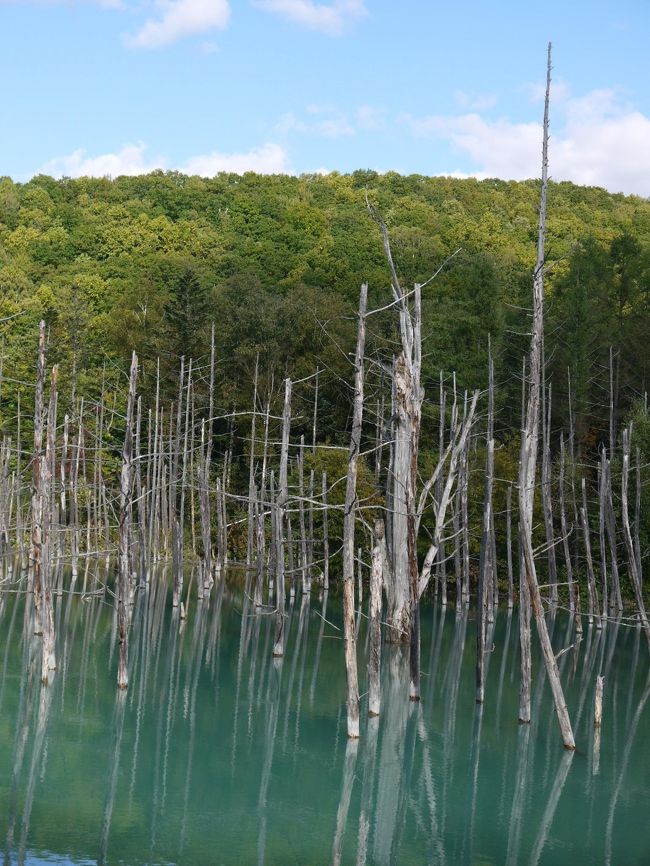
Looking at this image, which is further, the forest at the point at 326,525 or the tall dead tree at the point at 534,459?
the tall dead tree at the point at 534,459

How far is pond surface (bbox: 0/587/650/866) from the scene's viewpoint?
11320mm

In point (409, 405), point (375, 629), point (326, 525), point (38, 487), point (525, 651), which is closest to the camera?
point (375, 629)

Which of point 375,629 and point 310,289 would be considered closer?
point 375,629

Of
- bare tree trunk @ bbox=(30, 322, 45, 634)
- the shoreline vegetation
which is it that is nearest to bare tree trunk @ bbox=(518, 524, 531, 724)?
the shoreline vegetation

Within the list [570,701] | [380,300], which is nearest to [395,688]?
[570,701]

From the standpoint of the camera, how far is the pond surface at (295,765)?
11.3m

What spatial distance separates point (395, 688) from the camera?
19.9m

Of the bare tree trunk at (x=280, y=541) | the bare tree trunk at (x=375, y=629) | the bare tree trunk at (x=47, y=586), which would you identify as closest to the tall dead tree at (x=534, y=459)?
the bare tree trunk at (x=375, y=629)

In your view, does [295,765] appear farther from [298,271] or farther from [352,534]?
[298,271]

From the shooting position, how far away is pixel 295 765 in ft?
47.1

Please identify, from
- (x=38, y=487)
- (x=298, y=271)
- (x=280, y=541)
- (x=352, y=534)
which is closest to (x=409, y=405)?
(x=352, y=534)

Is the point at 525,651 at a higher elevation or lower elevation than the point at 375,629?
lower

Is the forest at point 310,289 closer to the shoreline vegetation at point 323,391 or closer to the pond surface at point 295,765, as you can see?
the shoreline vegetation at point 323,391

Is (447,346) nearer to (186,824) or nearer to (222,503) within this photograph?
(222,503)
